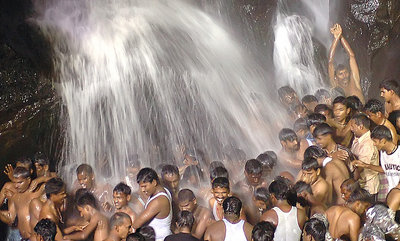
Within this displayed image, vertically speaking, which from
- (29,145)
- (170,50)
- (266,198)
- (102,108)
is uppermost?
(170,50)

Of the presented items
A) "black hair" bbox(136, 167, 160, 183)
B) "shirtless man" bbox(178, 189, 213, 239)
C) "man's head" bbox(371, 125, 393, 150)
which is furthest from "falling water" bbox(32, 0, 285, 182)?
"man's head" bbox(371, 125, 393, 150)

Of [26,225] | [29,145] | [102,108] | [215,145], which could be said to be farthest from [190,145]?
[26,225]

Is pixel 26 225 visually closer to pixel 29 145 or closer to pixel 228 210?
pixel 29 145

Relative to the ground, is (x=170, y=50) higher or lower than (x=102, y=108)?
higher

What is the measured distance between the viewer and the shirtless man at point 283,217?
19.0ft

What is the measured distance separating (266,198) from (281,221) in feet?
1.55

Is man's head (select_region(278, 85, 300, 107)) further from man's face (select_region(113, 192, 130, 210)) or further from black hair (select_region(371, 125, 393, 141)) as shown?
man's face (select_region(113, 192, 130, 210))

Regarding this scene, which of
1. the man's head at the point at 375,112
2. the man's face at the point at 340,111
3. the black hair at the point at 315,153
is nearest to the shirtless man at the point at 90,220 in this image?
the black hair at the point at 315,153

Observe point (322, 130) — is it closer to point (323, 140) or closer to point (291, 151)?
point (323, 140)

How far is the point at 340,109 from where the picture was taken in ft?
26.7

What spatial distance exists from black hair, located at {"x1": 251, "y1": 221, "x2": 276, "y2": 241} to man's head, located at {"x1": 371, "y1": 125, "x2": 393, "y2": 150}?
222cm

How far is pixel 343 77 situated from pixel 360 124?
8.88 ft

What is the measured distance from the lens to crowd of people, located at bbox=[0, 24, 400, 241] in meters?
5.73

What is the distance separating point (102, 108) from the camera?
9.74 meters
